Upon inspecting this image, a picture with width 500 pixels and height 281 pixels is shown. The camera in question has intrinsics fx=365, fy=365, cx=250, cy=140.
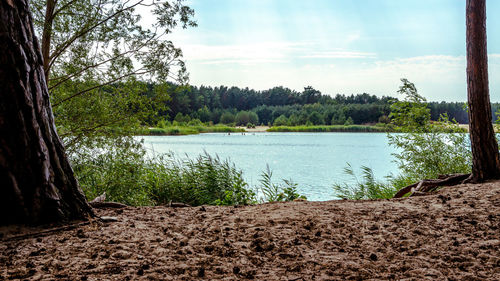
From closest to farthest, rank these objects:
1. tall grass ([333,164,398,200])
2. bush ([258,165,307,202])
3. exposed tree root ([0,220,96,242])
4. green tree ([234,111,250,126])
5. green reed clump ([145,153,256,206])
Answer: exposed tree root ([0,220,96,242]) < bush ([258,165,307,202]) < green reed clump ([145,153,256,206]) < tall grass ([333,164,398,200]) < green tree ([234,111,250,126])

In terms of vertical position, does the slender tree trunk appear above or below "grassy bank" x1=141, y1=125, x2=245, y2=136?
above

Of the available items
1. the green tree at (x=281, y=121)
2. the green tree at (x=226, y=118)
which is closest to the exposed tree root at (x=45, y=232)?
the green tree at (x=226, y=118)

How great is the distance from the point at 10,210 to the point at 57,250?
0.59 meters

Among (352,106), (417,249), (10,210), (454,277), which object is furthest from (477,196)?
(352,106)

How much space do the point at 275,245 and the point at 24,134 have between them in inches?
73.7

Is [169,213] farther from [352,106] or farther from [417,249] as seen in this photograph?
[352,106]

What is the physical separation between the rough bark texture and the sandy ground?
1463 millimetres

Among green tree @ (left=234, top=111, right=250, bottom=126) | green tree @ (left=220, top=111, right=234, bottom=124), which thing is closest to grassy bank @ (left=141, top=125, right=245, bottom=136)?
green tree @ (left=234, top=111, right=250, bottom=126)

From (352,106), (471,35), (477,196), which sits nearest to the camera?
(477,196)

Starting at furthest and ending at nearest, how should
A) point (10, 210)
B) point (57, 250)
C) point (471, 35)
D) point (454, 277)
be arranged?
point (471, 35) < point (10, 210) < point (57, 250) < point (454, 277)

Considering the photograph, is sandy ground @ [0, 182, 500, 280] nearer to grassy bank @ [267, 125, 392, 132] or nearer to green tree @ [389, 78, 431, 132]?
green tree @ [389, 78, 431, 132]

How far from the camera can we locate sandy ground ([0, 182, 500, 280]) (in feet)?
6.55

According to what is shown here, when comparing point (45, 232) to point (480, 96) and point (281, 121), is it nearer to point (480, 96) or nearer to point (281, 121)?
point (480, 96)

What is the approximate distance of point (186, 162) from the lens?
767cm
